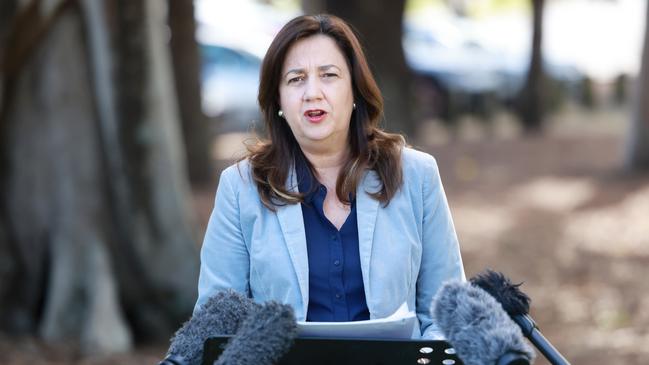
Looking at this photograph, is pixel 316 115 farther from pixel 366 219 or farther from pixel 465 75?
pixel 465 75

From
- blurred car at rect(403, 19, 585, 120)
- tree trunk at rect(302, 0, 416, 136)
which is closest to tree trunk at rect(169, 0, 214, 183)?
tree trunk at rect(302, 0, 416, 136)

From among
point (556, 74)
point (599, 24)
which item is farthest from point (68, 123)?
point (599, 24)

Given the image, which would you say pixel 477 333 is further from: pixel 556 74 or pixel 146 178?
pixel 556 74

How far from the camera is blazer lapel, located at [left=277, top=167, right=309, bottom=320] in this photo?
3463 millimetres

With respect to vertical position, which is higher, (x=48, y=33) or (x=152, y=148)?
(x=48, y=33)

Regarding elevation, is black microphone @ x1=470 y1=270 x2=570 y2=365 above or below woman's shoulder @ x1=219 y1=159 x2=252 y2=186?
below

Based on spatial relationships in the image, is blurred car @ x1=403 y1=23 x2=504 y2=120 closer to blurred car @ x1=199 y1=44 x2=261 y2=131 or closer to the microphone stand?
blurred car @ x1=199 y1=44 x2=261 y2=131

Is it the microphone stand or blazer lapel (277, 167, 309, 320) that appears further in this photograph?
blazer lapel (277, 167, 309, 320)

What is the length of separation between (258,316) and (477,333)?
540 mm

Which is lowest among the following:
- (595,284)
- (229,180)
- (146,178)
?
(595,284)

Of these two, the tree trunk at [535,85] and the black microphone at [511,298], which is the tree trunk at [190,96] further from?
the black microphone at [511,298]

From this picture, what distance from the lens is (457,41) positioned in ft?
97.6

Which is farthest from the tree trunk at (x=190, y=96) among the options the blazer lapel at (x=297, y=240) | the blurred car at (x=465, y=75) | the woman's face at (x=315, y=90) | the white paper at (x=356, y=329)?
the white paper at (x=356, y=329)

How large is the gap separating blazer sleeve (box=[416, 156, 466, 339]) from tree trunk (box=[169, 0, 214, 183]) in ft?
41.0
